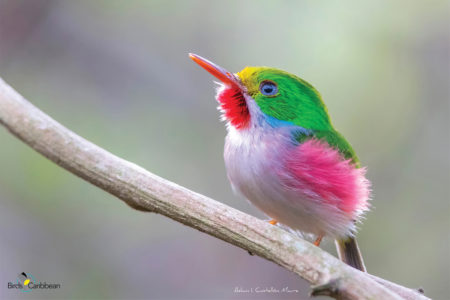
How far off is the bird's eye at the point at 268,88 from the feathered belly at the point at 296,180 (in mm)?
213

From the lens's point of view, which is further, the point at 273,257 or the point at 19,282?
the point at 19,282

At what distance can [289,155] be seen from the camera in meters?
2.80

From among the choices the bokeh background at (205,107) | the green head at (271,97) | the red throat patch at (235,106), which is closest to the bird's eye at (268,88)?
the green head at (271,97)

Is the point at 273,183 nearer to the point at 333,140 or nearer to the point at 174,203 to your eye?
the point at 333,140

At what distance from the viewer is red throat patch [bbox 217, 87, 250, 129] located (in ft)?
9.70

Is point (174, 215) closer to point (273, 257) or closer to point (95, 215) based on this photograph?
point (273, 257)

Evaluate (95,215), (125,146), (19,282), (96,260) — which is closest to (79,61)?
(125,146)

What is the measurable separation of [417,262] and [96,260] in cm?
277

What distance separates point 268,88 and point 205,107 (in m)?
2.33

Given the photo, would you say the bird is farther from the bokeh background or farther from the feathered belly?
the bokeh background

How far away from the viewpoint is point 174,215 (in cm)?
210

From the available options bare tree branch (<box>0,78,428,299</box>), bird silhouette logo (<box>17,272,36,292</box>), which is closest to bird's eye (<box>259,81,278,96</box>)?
bare tree branch (<box>0,78,428,299</box>)

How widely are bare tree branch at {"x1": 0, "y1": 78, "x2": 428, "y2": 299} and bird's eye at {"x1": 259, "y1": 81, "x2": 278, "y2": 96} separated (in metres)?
0.94

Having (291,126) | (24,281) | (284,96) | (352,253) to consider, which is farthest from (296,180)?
(24,281)
